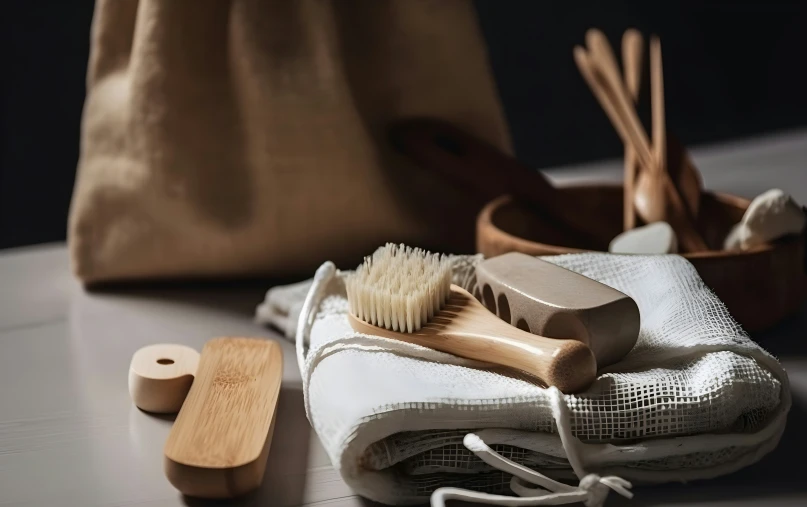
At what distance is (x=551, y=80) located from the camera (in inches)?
43.3

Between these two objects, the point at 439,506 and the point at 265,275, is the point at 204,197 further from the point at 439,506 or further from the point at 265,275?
the point at 439,506

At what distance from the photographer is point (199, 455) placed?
365mm

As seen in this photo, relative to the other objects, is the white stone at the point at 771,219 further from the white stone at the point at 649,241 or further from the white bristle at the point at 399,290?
the white bristle at the point at 399,290

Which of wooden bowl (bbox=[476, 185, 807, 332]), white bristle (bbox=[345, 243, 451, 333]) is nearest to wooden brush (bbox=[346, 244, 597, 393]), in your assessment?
white bristle (bbox=[345, 243, 451, 333])

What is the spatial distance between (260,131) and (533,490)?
356 mm

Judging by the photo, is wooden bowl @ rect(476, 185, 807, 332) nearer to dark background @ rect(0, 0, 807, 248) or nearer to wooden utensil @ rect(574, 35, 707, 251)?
wooden utensil @ rect(574, 35, 707, 251)

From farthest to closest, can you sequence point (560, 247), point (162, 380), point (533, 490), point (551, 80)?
1. point (551, 80)
2. point (560, 247)
3. point (162, 380)
4. point (533, 490)

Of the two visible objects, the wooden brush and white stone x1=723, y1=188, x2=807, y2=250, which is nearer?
the wooden brush

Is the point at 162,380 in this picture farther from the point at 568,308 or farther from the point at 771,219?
the point at 771,219

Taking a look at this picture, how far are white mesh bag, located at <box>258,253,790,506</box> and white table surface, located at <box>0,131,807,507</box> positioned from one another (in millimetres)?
19

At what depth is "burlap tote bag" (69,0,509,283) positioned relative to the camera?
24.7 inches

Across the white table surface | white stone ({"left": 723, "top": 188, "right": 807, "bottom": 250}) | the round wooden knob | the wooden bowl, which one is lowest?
the white table surface

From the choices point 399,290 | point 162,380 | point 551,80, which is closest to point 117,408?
point 162,380

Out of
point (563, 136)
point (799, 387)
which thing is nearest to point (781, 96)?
point (563, 136)
